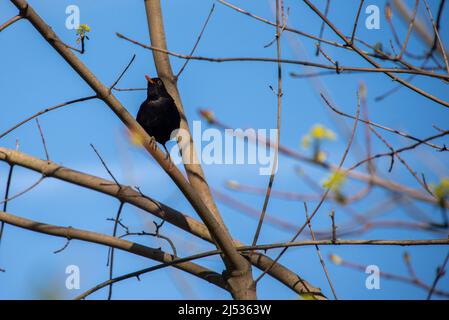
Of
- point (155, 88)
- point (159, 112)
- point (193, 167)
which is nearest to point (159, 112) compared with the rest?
Result: point (159, 112)

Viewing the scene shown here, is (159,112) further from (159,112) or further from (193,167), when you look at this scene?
(193,167)

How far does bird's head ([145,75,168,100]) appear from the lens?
569cm

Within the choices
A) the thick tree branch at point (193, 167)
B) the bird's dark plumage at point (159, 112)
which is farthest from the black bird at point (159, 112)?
the thick tree branch at point (193, 167)

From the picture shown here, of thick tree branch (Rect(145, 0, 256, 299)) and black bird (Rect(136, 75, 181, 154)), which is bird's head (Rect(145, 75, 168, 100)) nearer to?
black bird (Rect(136, 75, 181, 154))

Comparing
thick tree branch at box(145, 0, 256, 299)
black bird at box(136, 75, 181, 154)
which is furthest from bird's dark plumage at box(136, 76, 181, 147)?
thick tree branch at box(145, 0, 256, 299)

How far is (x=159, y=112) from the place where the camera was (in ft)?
19.2

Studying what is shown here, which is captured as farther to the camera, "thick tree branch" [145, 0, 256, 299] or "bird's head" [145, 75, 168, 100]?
"bird's head" [145, 75, 168, 100]

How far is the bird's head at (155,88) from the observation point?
569 cm

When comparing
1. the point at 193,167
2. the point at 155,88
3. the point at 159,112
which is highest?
the point at 155,88

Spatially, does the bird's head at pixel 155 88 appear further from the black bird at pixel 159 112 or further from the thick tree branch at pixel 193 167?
the thick tree branch at pixel 193 167

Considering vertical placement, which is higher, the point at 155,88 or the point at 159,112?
the point at 155,88
